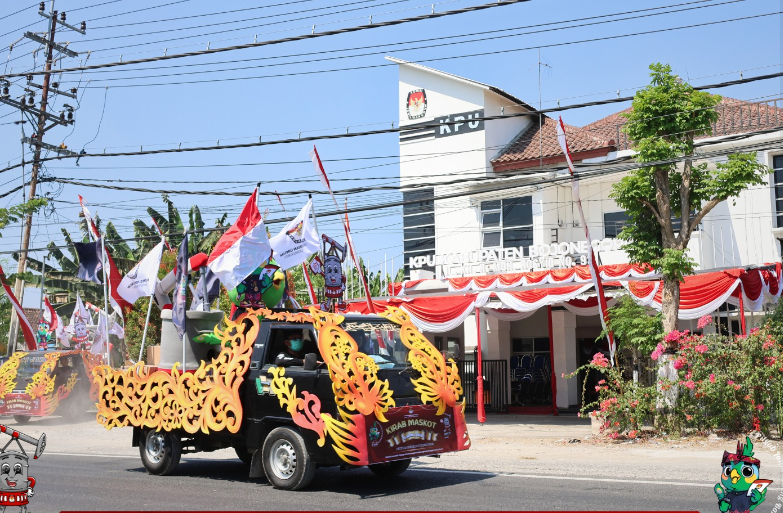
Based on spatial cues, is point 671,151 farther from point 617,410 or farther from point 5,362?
point 5,362

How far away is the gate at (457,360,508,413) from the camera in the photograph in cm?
2497

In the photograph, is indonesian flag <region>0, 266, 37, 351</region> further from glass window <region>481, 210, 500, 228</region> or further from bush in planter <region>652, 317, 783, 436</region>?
bush in planter <region>652, 317, 783, 436</region>

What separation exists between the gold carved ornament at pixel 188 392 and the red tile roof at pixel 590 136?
59.8ft

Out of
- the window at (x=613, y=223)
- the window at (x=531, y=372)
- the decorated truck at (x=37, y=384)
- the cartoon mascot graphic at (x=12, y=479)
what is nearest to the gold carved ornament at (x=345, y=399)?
the cartoon mascot graphic at (x=12, y=479)

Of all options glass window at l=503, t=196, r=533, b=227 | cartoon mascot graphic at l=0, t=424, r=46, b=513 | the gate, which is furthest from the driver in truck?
glass window at l=503, t=196, r=533, b=227

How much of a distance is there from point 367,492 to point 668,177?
33.3 feet

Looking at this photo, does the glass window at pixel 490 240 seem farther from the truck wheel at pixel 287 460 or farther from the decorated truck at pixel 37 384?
the truck wheel at pixel 287 460

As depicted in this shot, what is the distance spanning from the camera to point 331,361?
9.58m

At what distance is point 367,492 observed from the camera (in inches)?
390

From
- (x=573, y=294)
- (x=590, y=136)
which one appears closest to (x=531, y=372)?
(x=573, y=294)

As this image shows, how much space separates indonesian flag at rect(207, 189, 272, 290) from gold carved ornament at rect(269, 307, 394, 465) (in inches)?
121

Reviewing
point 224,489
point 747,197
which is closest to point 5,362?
point 224,489

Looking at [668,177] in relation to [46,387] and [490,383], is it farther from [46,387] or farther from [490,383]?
[46,387]

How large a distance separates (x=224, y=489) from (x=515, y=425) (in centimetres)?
1129
